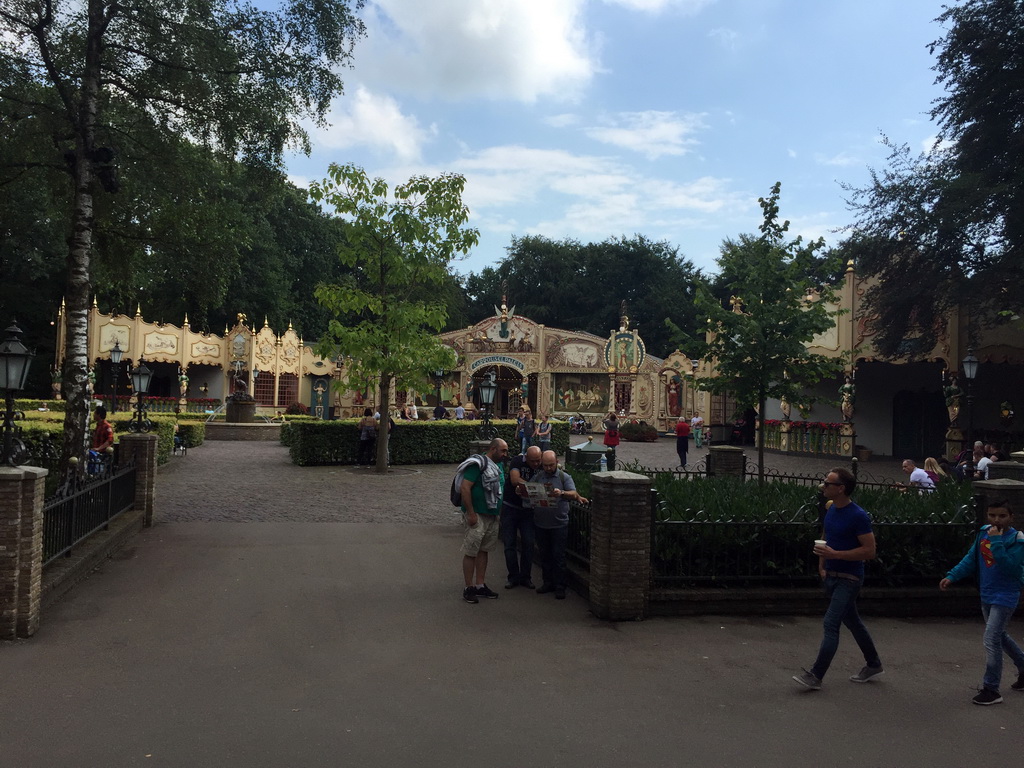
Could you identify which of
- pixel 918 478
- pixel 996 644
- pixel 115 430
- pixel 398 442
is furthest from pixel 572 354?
pixel 996 644

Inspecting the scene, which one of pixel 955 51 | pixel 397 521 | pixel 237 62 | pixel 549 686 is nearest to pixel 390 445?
pixel 397 521

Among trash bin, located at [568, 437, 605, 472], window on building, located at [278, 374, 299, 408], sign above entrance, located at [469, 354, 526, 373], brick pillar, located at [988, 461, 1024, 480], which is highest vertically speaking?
sign above entrance, located at [469, 354, 526, 373]

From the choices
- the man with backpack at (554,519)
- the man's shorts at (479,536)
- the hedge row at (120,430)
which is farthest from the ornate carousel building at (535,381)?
the man's shorts at (479,536)

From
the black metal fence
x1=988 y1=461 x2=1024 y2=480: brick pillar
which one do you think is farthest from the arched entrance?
x1=988 y1=461 x2=1024 y2=480: brick pillar

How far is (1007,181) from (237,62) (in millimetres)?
18421

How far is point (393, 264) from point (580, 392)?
24974mm

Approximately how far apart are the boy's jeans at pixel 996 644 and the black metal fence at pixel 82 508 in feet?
23.9

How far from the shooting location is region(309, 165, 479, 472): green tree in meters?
17.6

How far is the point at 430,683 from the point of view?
5.29 m

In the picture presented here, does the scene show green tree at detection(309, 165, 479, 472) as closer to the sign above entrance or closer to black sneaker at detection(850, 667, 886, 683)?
black sneaker at detection(850, 667, 886, 683)

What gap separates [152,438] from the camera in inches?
431

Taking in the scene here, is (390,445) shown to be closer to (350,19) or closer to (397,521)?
(397,521)

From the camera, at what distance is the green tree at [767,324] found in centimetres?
1223

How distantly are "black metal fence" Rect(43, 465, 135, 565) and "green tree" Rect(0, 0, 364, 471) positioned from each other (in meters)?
1.20
